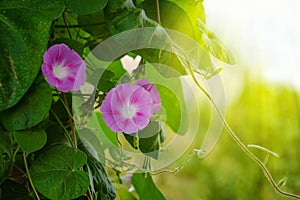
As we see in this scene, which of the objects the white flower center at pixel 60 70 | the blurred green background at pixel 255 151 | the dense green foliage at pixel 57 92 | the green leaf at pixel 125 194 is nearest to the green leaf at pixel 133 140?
the dense green foliage at pixel 57 92

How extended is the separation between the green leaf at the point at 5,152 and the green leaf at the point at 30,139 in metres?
0.01

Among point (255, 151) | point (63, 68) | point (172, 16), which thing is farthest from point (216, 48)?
point (255, 151)

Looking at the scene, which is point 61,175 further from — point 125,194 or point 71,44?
point 125,194

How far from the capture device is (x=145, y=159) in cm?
59

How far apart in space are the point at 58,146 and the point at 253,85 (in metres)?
2.80

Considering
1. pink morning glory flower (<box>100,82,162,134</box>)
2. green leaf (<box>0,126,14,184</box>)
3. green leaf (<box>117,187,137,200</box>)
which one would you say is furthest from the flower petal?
green leaf (<box>117,187,137,200</box>)

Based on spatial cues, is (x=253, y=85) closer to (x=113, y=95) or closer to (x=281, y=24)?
(x=281, y=24)

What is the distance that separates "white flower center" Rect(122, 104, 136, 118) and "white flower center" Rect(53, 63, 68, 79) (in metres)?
0.07

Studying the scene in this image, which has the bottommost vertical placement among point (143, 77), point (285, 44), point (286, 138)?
point (286, 138)

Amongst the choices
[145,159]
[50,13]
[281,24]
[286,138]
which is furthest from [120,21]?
[286,138]

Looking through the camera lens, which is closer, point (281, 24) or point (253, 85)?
point (281, 24)

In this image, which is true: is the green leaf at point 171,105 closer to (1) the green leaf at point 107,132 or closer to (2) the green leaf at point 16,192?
(1) the green leaf at point 107,132

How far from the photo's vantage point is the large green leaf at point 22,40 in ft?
1.55

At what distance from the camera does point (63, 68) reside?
498 mm
